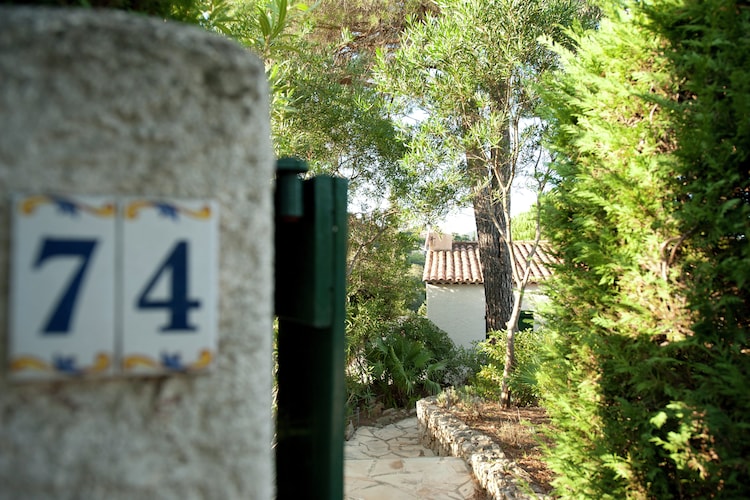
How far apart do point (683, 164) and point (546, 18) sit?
5.35 metres

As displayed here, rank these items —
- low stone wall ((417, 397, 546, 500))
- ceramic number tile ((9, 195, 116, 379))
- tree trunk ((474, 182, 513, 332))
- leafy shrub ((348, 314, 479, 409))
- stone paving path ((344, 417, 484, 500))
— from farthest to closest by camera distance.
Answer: tree trunk ((474, 182, 513, 332)), leafy shrub ((348, 314, 479, 409)), stone paving path ((344, 417, 484, 500)), low stone wall ((417, 397, 546, 500)), ceramic number tile ((9, 195, 116, 379))

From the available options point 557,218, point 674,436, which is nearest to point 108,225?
point 674,436

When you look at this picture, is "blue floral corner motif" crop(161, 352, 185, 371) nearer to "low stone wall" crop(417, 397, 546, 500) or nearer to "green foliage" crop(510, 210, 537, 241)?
"low stone wall" crop(417, 397, 546, 500)

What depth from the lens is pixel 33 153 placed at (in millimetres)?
1006

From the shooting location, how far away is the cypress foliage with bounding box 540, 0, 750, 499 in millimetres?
2879

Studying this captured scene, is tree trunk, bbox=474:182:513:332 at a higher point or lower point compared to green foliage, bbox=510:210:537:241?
lower

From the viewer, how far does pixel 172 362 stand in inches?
42.1

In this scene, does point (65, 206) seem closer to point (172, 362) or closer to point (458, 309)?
point (172, 362)

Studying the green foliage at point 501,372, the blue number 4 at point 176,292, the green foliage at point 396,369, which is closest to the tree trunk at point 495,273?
the green foliage at point 396,369

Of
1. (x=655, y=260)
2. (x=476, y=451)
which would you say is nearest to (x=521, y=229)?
(x=476, y=451)

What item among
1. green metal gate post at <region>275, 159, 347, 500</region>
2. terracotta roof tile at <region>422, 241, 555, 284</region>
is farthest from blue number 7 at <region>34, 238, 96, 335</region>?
terracotta roof tile at <region>422, 241, 555, 284</region>

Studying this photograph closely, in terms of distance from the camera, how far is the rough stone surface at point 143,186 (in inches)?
39.4

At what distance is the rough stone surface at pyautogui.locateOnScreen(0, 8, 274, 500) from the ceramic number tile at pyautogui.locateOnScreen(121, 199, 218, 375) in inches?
1.3

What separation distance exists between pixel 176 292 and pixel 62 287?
0.20m
